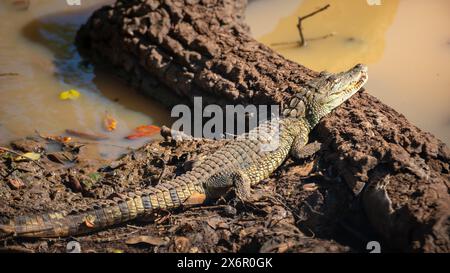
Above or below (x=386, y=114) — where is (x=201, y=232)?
below

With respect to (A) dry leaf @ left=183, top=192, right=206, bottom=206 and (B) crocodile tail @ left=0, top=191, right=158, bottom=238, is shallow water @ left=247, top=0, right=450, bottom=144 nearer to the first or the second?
(A) dry leaf @ left=183, top=192, right=206, bottom=206

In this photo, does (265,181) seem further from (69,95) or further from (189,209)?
(69,95)

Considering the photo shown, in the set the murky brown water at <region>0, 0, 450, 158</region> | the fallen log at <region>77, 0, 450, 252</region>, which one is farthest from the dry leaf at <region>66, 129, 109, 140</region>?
the fallen log at <region>77, 0, 450, 252</region>

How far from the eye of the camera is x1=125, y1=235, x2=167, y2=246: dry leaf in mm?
4457

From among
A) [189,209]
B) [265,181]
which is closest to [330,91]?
[265,181]

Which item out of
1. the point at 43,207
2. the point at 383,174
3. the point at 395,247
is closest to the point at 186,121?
the point at 43,207

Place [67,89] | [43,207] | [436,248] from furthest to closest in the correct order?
1. [67,89]
2. [43,207]
3. [436,248]

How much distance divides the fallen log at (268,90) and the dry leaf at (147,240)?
173cm

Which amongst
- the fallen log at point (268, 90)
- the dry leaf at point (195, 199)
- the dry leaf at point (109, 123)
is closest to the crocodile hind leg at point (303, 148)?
the fallen log at point (268, 90)

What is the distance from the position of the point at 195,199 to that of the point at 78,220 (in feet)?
3.57

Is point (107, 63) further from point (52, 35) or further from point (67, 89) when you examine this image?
point (52, 35)

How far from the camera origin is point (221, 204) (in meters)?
4.96
